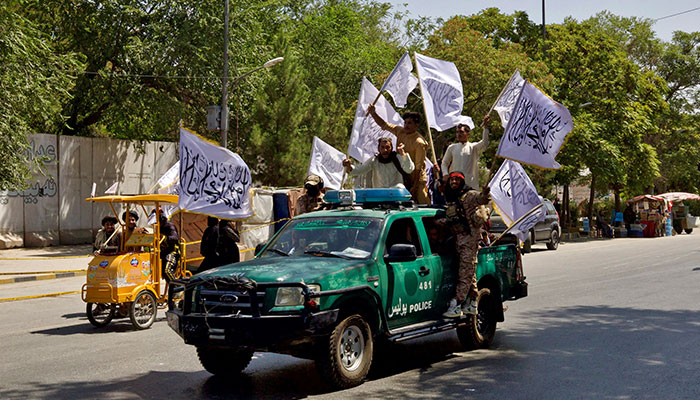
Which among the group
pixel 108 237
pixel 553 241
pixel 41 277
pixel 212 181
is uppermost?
pixel 212 181

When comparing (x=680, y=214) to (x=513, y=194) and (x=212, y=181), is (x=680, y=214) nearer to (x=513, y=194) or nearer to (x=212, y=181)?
(x=513, y=194)

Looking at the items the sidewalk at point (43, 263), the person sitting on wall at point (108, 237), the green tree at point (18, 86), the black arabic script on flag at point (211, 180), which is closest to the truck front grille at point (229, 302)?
the black arabic script on flag at point (211, 180)

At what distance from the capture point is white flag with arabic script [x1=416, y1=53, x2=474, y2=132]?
1240 cm

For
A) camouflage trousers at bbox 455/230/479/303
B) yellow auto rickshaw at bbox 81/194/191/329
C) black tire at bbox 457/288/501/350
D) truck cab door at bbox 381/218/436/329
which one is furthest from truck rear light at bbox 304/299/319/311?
yellow auto rickshaw at bbox 81/194/191/329

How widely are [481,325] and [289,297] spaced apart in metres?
3.38

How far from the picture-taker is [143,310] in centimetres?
1135

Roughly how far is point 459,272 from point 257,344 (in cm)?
290

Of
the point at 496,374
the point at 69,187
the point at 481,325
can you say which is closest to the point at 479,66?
the point at 69,187

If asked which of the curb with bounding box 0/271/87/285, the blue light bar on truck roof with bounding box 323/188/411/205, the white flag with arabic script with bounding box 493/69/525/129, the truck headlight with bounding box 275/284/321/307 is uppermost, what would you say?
the white flag with arabic script with bounding box 493/69/525/129

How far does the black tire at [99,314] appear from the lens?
11.3m

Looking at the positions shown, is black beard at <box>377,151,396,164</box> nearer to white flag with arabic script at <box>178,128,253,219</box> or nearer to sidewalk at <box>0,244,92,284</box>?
white flag with arabic script at <box>178,128,253,219</box>

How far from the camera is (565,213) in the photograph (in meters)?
44.7

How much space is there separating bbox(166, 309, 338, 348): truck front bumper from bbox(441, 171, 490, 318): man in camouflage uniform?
2.22 m

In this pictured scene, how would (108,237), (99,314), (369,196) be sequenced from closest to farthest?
(369,196) < (99,314) < (108,237)
